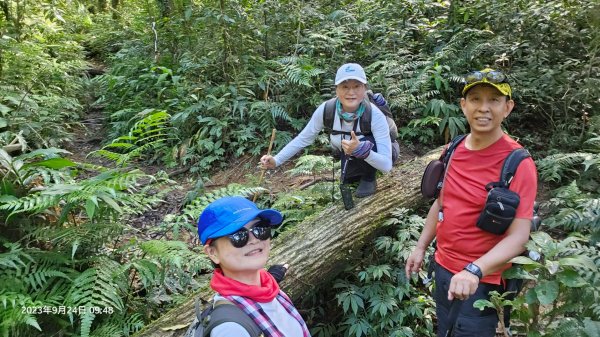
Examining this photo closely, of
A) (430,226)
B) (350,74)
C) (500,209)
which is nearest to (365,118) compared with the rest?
(350,74)

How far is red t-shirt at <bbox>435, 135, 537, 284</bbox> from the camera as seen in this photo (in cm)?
259

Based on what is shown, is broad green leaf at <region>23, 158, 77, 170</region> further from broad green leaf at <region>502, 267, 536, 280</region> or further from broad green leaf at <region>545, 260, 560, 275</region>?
broad green leaf at <region>545, 260, 560, 275</region>

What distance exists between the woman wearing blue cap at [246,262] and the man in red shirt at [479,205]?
3.51ft

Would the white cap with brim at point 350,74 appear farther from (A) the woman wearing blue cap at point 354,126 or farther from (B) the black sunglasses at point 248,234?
(B) the black sunglasses at point 248,234

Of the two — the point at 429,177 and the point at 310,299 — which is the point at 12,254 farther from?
the point at 429,177

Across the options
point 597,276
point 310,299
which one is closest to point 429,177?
point 597,276

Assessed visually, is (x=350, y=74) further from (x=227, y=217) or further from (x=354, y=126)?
(x=227, y=217)

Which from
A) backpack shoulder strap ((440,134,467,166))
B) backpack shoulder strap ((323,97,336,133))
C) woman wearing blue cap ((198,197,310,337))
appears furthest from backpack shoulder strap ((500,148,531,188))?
backpack shoulder strap ((323,97,336,133))

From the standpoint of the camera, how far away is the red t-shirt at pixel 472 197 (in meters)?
2.59

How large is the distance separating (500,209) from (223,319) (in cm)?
166

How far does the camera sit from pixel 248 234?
220 centimetres

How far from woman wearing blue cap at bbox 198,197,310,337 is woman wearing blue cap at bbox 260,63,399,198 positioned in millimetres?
1937

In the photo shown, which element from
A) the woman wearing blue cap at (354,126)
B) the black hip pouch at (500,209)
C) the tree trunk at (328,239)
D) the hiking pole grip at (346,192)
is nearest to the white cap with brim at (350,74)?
the woman wearing blue cap at (354,126)

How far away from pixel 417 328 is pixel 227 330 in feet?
9.72
